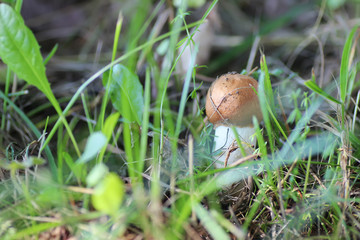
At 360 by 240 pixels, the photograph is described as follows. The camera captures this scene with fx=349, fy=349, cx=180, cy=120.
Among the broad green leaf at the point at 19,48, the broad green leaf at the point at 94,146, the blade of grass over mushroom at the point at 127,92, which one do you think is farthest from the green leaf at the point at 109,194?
the broad green leaf at the point at 19,48

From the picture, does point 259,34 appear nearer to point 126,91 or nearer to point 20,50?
point 126,91

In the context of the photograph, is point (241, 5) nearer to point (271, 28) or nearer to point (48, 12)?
point (271, 28)

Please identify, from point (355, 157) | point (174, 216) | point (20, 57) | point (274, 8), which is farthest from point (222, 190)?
point (274, 8)

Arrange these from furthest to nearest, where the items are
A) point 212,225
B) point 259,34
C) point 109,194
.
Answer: point 259,34 < point 212,225 < point 109,194

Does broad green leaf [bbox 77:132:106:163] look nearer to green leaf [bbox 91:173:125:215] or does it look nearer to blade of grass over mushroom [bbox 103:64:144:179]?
green leaf [bbox 91:173:125:215]

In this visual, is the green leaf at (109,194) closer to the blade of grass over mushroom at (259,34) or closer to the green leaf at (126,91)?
the green leaf at (126,91)

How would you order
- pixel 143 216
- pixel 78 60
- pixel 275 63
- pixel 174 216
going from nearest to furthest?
pixel 143 216, pixel 174 216, pixel 275 63, pixel 78 60

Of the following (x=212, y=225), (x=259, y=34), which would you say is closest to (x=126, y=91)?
(x=212, y=225)
